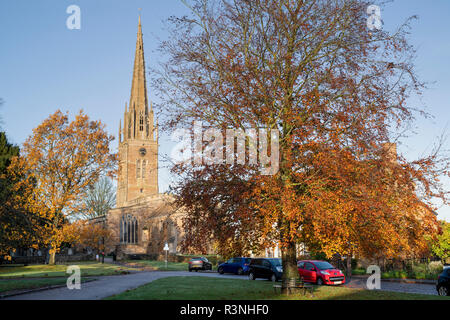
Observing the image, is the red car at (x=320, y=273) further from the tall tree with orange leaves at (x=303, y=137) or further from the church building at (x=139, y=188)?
the church building at (x=139, y=188)

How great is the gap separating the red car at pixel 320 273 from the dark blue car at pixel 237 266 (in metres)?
10.3

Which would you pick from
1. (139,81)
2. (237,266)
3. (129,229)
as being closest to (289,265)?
(237,266)

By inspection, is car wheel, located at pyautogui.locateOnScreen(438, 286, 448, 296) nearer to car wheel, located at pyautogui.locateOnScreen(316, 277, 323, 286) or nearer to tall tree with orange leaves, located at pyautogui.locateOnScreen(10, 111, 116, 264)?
car wheel, located at pyautogui.locateOnScreen(316, 277, 323, 286)

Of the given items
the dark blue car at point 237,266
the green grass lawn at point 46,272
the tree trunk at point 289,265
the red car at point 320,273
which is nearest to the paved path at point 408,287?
the red car at point 320,273

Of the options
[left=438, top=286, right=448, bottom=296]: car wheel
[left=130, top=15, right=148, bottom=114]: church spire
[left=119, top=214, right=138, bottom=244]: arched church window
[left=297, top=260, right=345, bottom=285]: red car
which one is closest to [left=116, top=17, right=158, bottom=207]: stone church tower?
[left=130, top=15, right=148, bottom=114]: church spire

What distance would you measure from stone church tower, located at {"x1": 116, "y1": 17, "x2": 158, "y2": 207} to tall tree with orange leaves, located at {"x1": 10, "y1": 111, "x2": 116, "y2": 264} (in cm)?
5674

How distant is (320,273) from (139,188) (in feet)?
255

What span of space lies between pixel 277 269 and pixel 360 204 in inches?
647

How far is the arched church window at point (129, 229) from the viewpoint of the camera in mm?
84062

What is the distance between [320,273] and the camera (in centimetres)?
2517

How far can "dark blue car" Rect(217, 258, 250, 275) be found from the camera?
36562 mm

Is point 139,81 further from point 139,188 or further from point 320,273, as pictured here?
point 320,273

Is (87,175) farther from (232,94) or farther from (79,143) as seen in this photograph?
(232,94)
